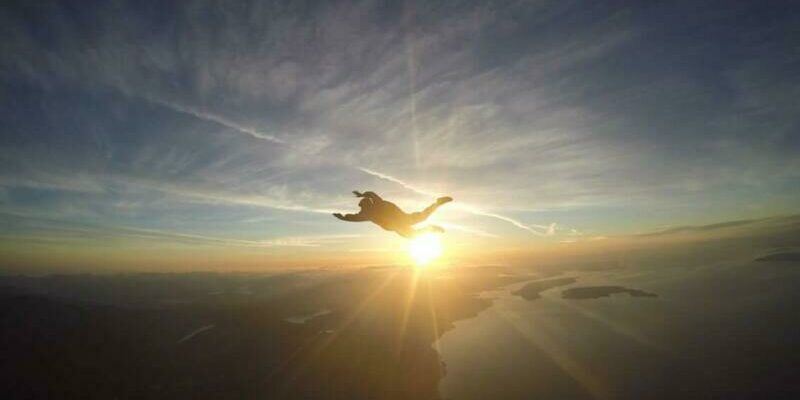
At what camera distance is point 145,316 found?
123 m

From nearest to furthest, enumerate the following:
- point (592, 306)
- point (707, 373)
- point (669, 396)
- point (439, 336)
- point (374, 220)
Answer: point (374, 220), point (669, 396), point (707, 373), point (439, 336), point (592, 306)

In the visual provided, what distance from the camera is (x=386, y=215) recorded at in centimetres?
1456

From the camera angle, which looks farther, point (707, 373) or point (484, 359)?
point (484, 359)

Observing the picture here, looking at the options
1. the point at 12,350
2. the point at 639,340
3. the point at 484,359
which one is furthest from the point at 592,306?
the point at 12,350

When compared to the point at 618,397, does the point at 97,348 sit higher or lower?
higher

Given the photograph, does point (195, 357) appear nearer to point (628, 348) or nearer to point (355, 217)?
point (355, 217)

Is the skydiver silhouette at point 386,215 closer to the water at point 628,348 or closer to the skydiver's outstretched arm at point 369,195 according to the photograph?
the skydiver's outstretched arm at point 369,195

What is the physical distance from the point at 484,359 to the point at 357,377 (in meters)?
35.6

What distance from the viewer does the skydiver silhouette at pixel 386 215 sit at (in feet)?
47.1

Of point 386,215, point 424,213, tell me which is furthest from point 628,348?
point 386,215

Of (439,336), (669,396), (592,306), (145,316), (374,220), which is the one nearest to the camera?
(374,220)

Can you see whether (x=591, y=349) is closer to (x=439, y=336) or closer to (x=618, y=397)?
(x=618, y=397)

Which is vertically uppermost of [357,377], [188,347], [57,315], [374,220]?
[374,220]

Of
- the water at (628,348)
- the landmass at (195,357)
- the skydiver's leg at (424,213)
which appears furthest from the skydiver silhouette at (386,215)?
the landmass at (195,357)
